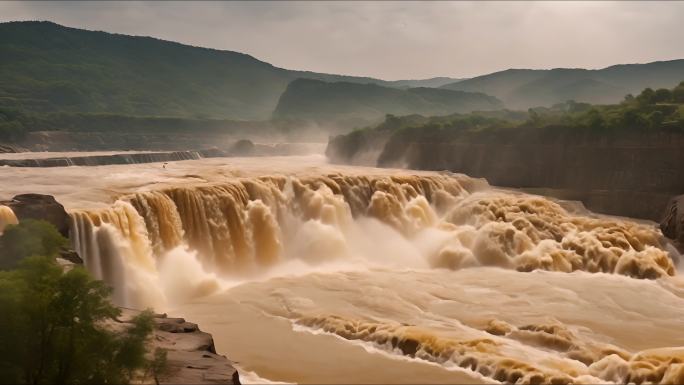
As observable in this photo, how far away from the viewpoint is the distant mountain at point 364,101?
172 m

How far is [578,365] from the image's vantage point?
1645cm

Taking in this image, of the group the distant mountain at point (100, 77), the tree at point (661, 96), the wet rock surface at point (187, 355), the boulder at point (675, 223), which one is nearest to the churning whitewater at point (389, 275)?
the boulder at point (675, 223)

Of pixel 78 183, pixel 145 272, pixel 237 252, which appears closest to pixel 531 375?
pixel 145 272

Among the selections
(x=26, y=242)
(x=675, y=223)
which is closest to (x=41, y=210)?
(x=26, y=242)

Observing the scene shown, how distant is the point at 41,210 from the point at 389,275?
45.7 ft

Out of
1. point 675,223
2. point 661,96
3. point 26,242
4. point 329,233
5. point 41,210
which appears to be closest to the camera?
point 26,242

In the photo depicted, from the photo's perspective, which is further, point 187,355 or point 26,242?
point 26,242

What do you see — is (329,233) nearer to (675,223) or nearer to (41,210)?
(41,210)

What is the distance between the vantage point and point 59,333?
11219 mm

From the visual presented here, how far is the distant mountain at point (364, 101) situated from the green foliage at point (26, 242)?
149 m

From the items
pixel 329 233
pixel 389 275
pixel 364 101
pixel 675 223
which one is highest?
pixel 364 101

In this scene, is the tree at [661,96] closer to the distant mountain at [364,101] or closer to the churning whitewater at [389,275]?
the churning whitewater at [389,275]

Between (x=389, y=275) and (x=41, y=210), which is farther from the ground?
(x=41, y=210)

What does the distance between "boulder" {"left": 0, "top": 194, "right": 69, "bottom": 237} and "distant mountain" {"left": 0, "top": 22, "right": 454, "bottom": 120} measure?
293 ft
